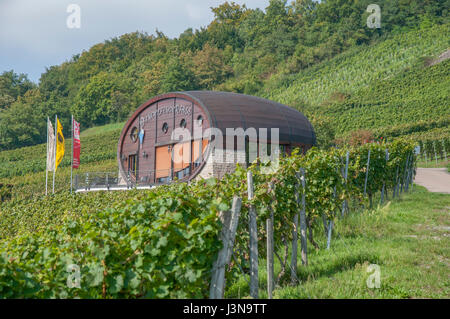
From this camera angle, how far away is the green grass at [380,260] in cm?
454

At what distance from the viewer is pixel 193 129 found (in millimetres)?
18547

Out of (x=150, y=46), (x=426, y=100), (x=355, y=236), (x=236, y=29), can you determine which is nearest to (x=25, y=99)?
(x=150, y=46)

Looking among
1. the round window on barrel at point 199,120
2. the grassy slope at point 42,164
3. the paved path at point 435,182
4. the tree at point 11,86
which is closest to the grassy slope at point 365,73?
the paved path at point 435,182

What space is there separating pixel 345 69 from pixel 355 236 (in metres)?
59.8

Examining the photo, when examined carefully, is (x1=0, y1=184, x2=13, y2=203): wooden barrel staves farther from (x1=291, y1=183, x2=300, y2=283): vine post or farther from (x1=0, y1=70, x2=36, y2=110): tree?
(x1=0, y1=70, x2=36, y2=110): tree

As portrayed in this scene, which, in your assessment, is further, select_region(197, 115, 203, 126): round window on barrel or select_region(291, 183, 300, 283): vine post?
select_region(197, 115, 203, 126): round window on barrel

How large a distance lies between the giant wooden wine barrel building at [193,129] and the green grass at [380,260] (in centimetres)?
922

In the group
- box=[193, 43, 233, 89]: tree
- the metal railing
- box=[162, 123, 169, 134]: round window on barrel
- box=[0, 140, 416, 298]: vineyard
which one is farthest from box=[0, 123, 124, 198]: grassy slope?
box=[0, 140, 416, 298]: vineyard

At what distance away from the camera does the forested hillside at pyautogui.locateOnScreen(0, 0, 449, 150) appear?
57.9 meters

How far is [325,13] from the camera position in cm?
7962

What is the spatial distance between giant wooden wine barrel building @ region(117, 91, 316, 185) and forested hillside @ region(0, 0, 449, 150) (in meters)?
22.7

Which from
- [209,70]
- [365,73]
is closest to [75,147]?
[365,73]

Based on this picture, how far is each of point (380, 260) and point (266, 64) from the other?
237ft

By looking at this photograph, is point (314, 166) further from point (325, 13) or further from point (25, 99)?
point (25, 99)
